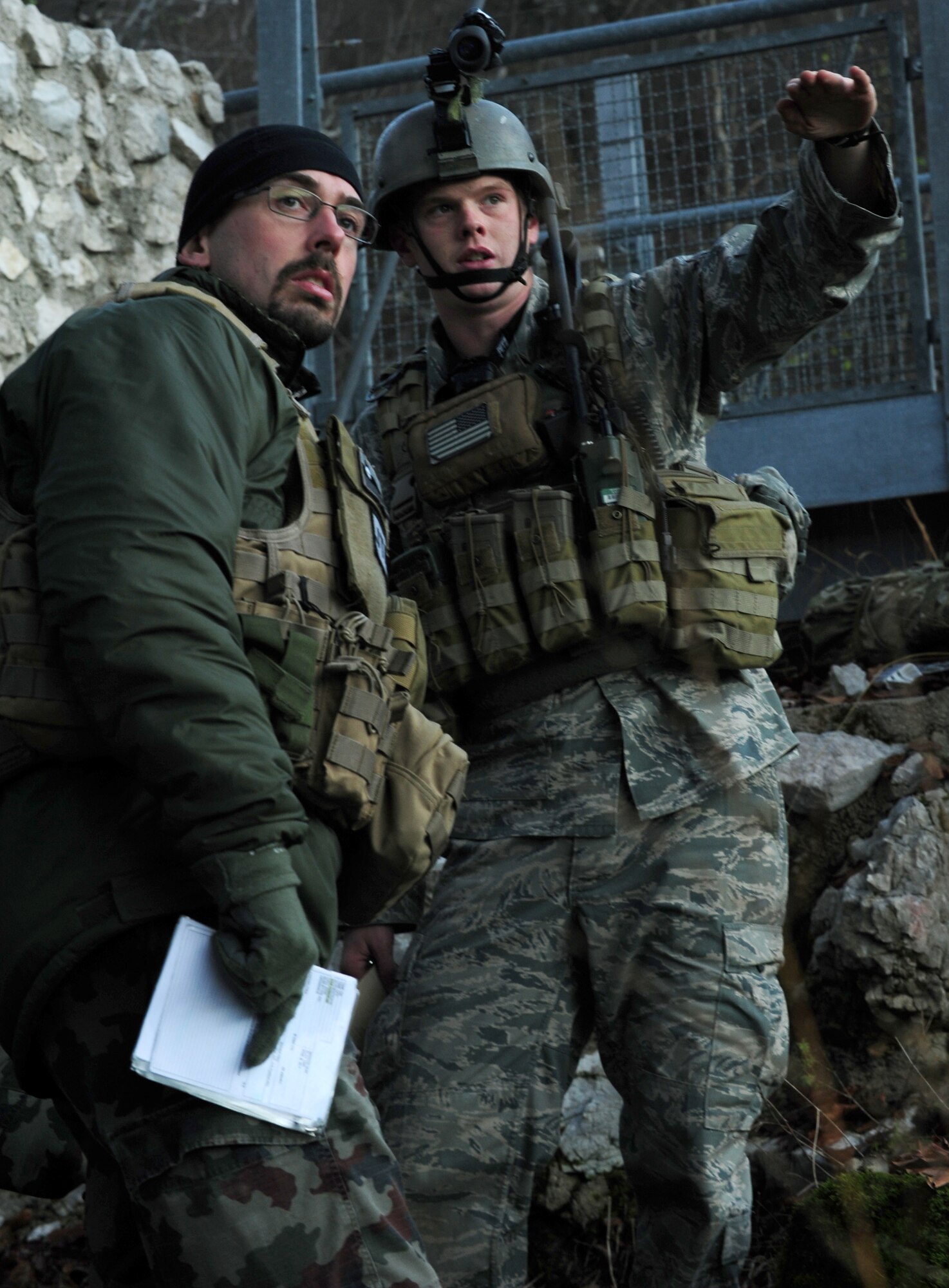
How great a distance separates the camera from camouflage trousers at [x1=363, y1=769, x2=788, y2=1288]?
2662 mm

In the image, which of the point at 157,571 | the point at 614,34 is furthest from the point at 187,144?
the point at 157,571

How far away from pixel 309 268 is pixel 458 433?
2.10 ft

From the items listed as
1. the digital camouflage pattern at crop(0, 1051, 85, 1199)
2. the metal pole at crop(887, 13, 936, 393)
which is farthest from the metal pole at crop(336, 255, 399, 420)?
the digital camouflage pattern at crop(0, 1051, 85, 1199)

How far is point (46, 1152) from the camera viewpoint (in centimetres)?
273

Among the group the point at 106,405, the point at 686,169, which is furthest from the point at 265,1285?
the point at 686,169

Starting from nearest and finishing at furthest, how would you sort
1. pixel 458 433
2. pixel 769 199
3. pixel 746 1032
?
pixel 746 1032 < pixel 458 433 < pixel 769 199

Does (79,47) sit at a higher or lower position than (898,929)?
higher

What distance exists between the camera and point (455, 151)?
10.3 ft

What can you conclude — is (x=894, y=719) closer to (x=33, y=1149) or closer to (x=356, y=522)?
(x=356, y=522)

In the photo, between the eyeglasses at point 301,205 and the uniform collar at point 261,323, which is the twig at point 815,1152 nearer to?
the uniform collar at point 261,323

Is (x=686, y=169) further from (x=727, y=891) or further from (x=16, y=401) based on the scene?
(x=16, y=401)

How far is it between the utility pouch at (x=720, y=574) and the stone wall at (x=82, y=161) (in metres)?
2.47

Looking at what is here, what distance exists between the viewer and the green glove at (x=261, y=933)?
1732mm

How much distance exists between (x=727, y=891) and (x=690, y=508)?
0.81 meters
